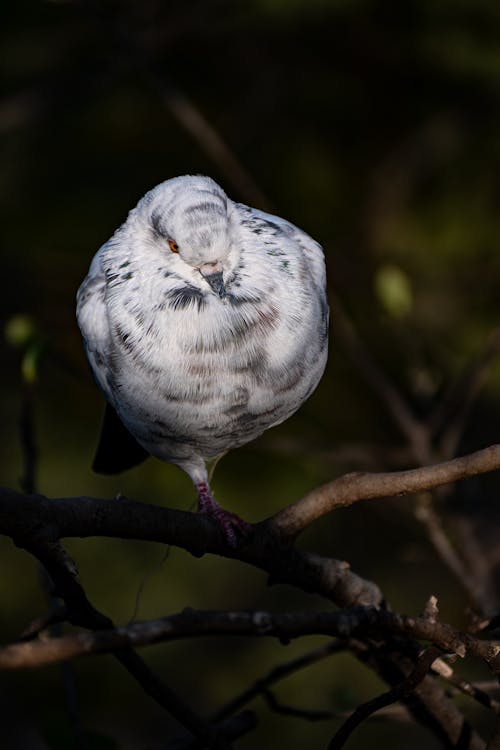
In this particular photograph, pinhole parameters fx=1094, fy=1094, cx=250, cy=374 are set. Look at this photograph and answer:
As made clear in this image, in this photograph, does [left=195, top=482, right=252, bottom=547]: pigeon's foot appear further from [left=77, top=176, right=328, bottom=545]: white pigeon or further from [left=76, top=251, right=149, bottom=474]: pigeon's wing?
[left=76, top=251, right=149, bottom=474]: pigeon's wing

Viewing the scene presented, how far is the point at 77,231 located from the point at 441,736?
13.9ft

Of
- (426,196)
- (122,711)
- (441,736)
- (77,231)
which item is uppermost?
(77,231)

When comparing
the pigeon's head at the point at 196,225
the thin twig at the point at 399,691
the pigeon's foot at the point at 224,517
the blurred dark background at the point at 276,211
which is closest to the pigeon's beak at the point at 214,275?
the pigeon's head at the point at 196,225

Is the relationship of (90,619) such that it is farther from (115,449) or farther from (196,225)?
(115,449)

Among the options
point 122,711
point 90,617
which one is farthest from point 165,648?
point 90,617

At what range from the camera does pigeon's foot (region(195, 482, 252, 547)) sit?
3.12m

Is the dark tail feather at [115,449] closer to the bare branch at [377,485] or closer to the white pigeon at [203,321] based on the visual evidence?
the white pigeon at [203,321]

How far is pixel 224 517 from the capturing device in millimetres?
3514

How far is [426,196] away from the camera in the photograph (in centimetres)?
718

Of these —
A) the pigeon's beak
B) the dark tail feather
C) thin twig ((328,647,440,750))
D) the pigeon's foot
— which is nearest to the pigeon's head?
the pigeon's beak

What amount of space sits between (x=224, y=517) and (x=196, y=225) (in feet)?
3.06

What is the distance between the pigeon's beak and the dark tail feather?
1076 mm

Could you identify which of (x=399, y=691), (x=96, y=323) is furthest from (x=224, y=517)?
(x=399, y=691)

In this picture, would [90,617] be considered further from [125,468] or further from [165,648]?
[165,648]
